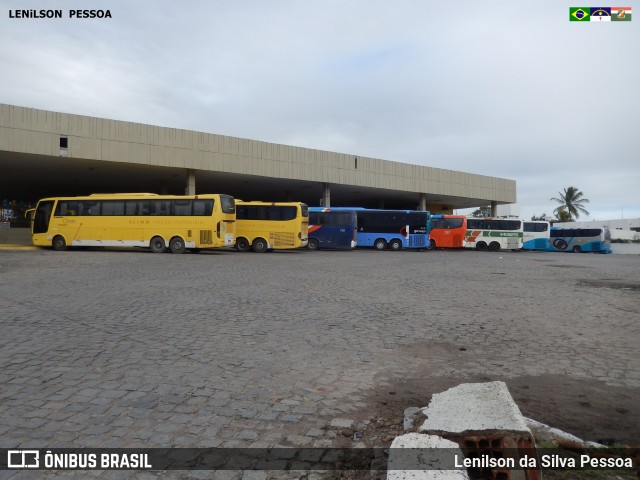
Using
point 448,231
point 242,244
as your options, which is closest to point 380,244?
point 448,231

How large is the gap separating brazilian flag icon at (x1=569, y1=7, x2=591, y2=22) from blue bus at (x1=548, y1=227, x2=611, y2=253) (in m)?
28.0

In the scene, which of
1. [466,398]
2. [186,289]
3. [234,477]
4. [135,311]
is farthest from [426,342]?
[186,289]

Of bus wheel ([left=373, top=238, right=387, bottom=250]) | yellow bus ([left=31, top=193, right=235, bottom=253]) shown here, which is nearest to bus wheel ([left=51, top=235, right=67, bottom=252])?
yellow bus ([left=31, top=193, right=235, bottom=253])

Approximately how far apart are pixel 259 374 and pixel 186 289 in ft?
19.6

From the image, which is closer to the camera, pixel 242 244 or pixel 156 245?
pixel 156 245

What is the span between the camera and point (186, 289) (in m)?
9.73

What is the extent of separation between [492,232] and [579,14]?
25.0m

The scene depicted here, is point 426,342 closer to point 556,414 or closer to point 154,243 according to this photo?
point 556,414

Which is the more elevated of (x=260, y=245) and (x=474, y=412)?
(x=260, y=245)

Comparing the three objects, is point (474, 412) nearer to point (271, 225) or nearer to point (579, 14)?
point (579, 14)

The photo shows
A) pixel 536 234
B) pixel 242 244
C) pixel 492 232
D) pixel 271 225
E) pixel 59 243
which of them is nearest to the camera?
pixel 59 243

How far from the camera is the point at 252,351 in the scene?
5.00 m

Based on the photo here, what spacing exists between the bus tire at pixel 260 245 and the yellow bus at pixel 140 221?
116 inches

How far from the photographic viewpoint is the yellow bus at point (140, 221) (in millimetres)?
21844
